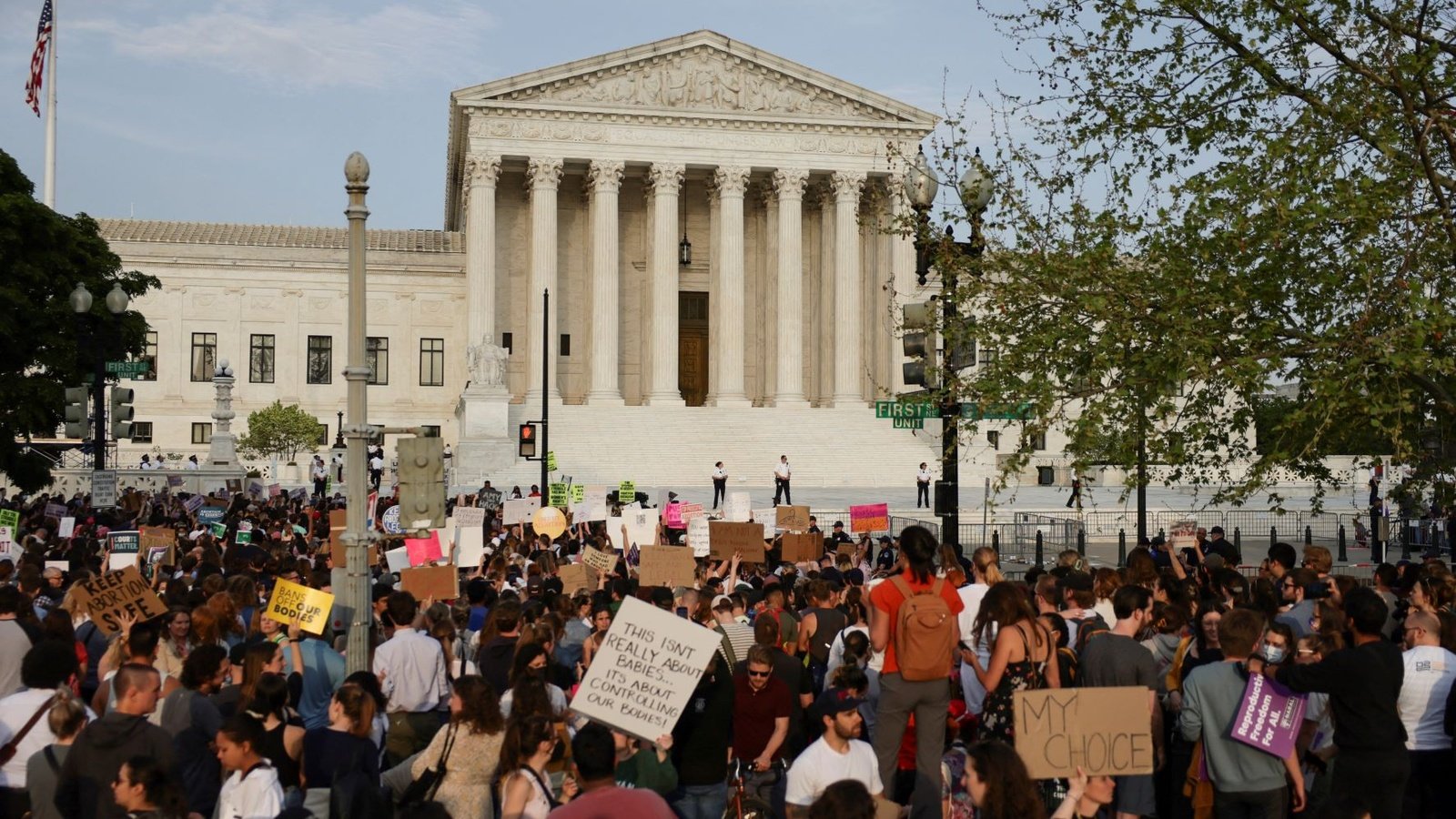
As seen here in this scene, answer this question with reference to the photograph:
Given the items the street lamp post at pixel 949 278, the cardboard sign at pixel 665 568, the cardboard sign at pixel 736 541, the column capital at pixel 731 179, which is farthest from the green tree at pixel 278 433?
the street lamp post at pixel 949 278

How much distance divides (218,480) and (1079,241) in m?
32.3

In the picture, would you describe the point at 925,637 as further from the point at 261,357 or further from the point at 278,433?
the point at 261,357

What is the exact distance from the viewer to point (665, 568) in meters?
15.4

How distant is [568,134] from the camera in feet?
206

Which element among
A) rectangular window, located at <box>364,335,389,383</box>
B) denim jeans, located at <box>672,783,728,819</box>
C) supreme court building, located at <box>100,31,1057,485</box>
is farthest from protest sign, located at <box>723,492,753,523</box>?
rectangular window, located at <box>364,335,389,383</box>

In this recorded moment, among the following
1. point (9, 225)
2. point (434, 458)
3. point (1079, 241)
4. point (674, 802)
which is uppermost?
point (9, 225)

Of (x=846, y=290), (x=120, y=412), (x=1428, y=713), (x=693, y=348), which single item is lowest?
(x=1428, y=713)

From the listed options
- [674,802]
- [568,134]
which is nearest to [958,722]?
[674,802]

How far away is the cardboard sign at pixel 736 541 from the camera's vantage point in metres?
18.2

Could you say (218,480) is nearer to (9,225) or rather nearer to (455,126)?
(9,225)

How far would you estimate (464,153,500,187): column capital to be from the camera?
202 ft

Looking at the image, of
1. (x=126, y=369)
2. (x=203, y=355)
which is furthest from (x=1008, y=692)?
(x=203, y=355)

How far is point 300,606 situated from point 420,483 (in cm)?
114

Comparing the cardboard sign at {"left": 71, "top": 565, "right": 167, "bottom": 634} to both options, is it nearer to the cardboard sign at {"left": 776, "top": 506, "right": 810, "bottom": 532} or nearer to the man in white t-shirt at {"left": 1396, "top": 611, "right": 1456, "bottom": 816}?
the man in white t-shirt at {"left": 1396, "top": 611, "right": 1456, "bottom": 816}
